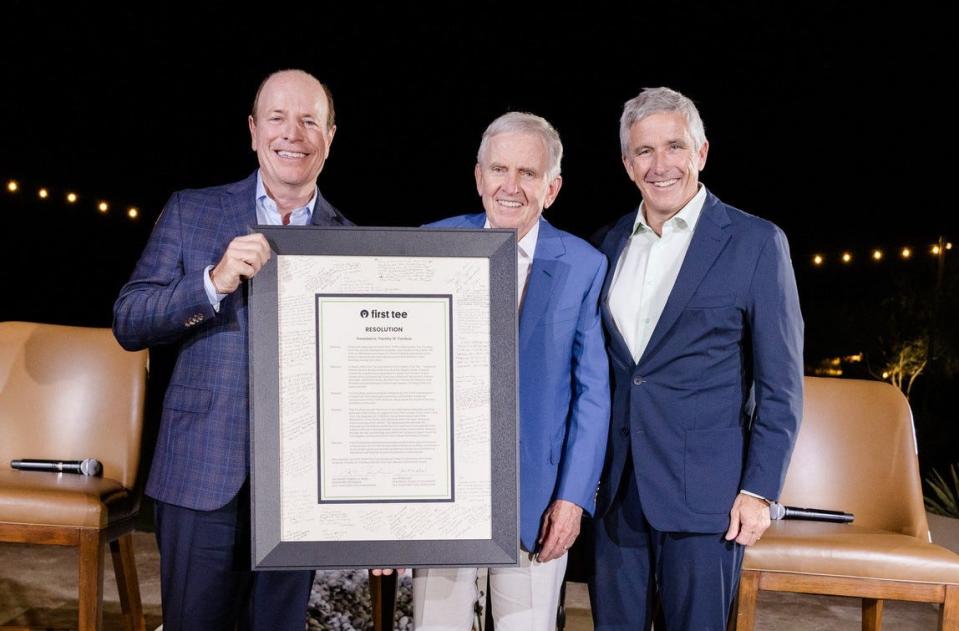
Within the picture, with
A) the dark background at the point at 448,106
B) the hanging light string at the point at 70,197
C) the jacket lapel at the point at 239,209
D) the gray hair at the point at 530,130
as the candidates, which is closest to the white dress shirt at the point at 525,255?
the gray hair at the point at 530,130

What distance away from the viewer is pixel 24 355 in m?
2.74

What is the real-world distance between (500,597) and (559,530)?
0.22 m

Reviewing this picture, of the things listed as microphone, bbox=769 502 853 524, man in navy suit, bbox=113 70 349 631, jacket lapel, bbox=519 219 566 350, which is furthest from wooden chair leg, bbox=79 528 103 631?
microphone, bbox=769 502 853 524

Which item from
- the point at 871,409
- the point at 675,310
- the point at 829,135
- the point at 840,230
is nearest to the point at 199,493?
the point at 675,310

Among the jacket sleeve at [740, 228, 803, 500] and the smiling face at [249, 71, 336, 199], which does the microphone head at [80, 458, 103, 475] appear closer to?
the smiling face at [249, 71, 336, 199]

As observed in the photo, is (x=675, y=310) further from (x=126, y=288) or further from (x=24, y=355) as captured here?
(x=24, y=355)

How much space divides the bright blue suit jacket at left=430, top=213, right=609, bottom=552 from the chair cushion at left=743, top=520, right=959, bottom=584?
84 cm

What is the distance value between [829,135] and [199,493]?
6.58m

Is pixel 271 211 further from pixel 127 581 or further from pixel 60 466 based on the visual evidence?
pixel 127 581

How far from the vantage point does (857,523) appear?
8.48 ft

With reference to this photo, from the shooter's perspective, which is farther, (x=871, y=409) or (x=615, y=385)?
(x=871, y=409)

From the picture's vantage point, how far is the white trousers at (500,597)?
5.69 ft

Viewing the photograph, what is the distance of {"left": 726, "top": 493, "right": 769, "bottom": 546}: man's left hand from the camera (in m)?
1.75

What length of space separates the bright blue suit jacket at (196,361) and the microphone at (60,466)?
0.97 m
